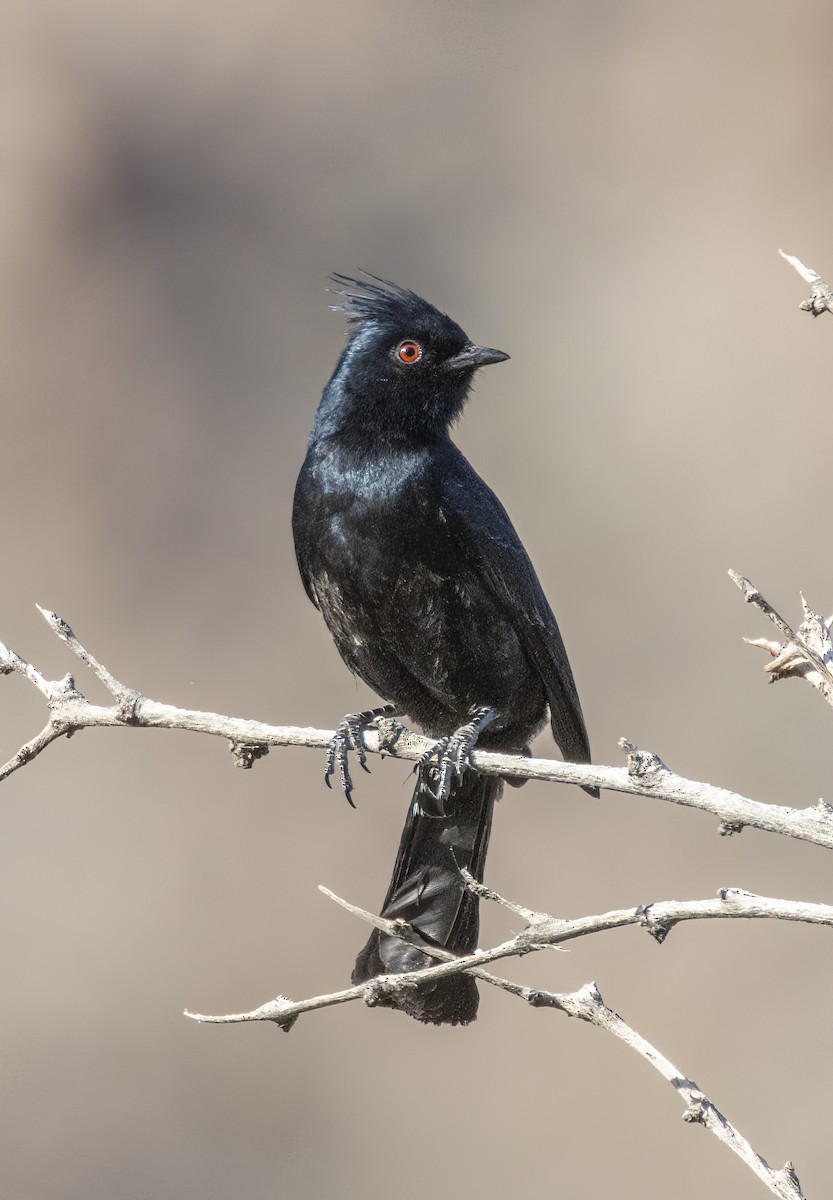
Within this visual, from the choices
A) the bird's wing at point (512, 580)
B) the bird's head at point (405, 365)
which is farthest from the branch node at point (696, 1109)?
the bird's head at point (405, 365)

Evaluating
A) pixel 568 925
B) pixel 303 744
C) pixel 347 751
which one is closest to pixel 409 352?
pixel 347 751

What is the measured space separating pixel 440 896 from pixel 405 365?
6.45ft

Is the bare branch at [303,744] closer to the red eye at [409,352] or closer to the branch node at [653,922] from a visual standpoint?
the branch node at [653,922]

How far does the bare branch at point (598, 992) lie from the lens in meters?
2.16

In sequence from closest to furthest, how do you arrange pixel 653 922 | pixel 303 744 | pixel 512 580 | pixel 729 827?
pixel 653 922 → pixel 729 827 → pixel 303 744 → pixel 512 580

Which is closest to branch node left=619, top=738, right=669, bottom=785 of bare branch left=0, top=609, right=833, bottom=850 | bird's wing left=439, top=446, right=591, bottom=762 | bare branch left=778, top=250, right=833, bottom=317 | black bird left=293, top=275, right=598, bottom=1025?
bare branch left=0, top=609, right=833, bottom=850

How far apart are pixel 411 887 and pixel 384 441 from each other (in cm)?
165

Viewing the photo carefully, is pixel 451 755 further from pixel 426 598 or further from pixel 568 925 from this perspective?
pixel 568 925

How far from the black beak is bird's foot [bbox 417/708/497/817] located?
1.29 meters

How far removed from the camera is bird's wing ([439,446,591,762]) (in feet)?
14.6

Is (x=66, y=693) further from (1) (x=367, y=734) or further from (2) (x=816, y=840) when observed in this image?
(2) (x=816, y=840)

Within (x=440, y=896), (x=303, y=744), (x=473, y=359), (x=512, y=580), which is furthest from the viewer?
(x=473, y=359)

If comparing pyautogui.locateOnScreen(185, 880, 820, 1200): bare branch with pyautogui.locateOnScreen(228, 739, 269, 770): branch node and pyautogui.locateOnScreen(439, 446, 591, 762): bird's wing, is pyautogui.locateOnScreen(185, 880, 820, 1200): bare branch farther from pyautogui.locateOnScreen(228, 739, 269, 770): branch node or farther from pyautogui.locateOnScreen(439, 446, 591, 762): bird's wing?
pyautogui.locateOnScreen(439, 446, 591, 762): bird's wing

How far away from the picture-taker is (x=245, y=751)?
354cm
